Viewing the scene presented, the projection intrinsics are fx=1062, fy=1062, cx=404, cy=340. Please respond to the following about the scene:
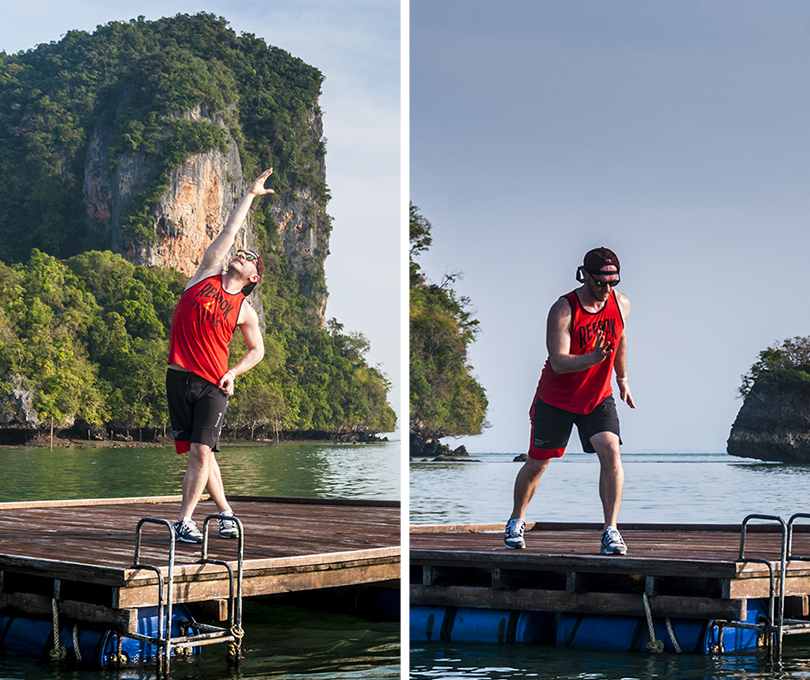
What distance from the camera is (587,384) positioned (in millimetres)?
5613

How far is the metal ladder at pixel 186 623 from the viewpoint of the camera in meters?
4.49

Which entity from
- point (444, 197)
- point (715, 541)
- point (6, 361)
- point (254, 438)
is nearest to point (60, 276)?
point (6, 361)

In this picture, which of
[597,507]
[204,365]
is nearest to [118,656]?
[204,365]

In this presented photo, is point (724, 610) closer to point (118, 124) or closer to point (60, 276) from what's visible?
point (60, 276)

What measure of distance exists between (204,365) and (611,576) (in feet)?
8.14

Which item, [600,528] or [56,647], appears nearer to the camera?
[56,647]

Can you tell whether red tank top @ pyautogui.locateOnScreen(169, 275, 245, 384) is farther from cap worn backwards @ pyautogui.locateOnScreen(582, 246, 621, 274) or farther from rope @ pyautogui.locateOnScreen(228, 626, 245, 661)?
cap worn backwards @ pyautogui.locateOnScreen(582, 246, 621, 274)

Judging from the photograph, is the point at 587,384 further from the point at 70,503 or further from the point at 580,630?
the point at 70,503

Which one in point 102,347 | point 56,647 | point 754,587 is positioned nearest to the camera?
point 754,587

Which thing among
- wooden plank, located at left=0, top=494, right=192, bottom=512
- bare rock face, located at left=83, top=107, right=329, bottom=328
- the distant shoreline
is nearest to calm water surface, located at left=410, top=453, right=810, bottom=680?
wooden plank, located at left=0, top=494, right=192, bottom=512

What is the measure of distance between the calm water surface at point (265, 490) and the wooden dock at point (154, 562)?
346 mm

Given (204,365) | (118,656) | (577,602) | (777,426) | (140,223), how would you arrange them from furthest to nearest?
(140,223)
(777,426)
(577,602)
(204,365)
(118,656)

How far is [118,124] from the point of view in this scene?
92438 millimetres

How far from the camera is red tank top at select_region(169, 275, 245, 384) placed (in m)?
5.64
